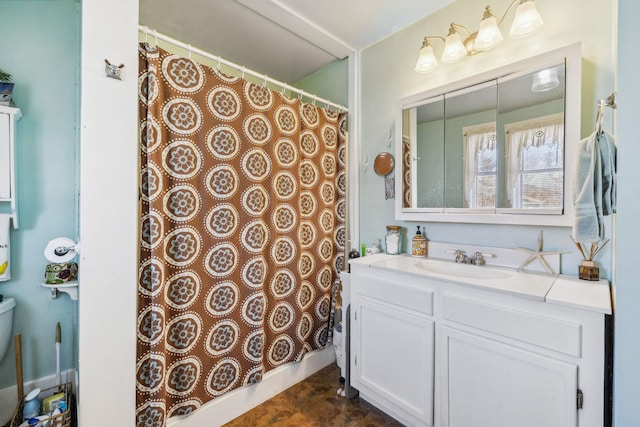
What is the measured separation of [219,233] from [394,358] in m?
1.15

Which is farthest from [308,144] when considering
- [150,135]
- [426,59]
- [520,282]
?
[520,282]

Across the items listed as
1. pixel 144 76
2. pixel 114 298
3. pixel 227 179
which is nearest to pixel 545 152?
pixel 227 179

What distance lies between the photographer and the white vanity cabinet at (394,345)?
136 centimetres

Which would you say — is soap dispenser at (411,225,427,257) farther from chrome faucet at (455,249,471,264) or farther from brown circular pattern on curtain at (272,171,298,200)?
brown circular pattern on curtain at (272,171,298,200)

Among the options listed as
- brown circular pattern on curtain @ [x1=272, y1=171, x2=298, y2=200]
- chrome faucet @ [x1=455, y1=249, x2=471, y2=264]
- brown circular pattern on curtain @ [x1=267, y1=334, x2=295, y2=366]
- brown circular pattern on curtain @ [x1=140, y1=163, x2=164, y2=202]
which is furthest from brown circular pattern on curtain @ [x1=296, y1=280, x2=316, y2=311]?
brown circular pattern on curtain @ [x1=140, y1=163, x2=164, y2=202]

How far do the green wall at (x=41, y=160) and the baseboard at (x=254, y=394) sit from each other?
81 cm

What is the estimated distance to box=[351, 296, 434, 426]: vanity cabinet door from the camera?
1358 mm

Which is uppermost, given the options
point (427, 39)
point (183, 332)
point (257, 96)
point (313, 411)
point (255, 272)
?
point (427, 39)

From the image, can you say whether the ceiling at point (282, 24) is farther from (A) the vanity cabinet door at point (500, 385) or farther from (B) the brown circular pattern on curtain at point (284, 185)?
(A) the vanity cabinet door at point (500, 385)

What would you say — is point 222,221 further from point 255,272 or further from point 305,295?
point 305,295

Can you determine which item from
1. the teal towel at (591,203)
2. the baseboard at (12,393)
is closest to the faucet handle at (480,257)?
the teal towel at (591,203)

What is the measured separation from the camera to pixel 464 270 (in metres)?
1.54

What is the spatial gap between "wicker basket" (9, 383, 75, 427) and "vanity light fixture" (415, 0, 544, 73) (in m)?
2.60

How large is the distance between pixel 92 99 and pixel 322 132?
1.34m
